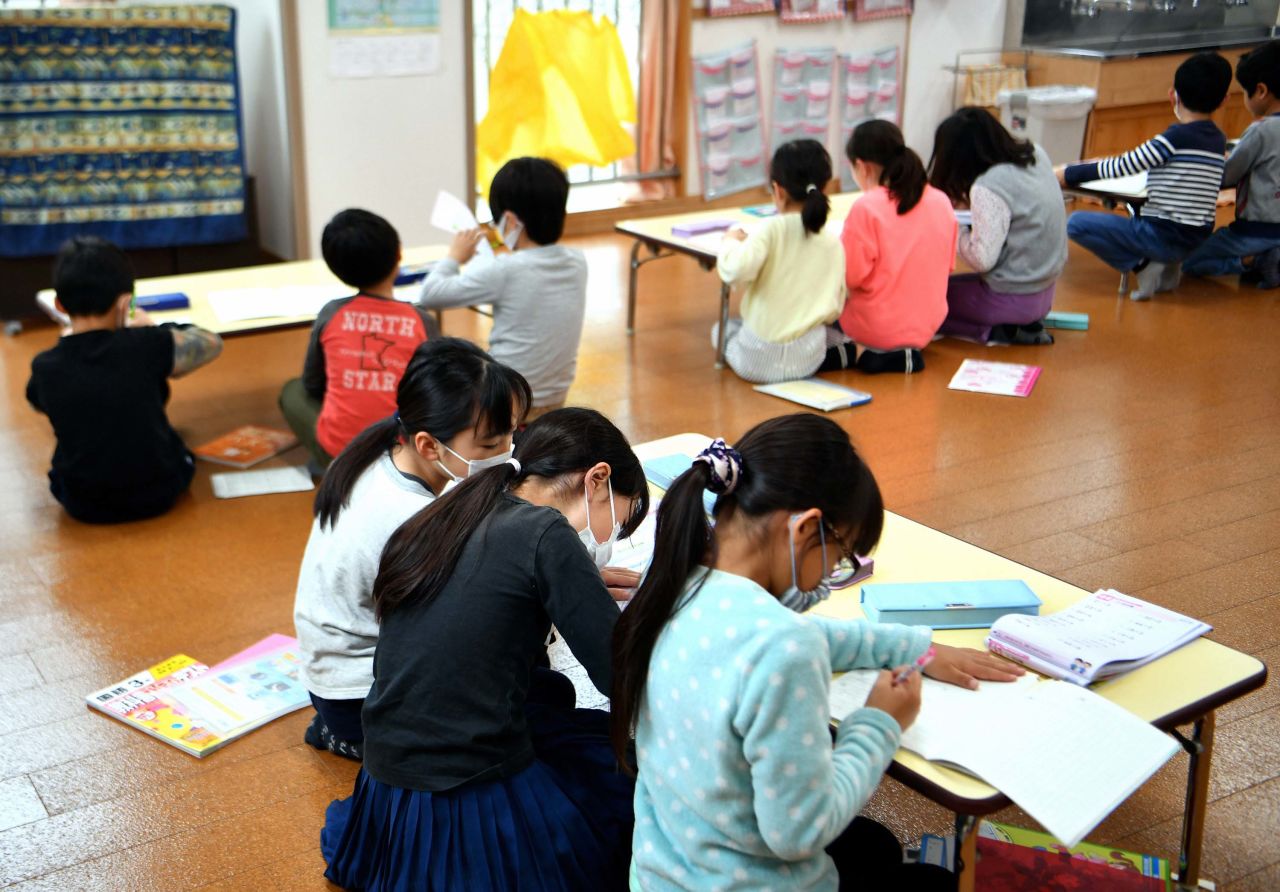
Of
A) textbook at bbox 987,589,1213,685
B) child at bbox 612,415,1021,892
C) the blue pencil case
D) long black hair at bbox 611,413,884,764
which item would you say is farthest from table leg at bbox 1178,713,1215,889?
the blue pencil case

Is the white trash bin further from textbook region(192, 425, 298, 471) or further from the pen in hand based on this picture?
the pen in hand

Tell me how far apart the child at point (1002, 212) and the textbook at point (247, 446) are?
2770 millimetres

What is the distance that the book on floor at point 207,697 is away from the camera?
2633 millimetres

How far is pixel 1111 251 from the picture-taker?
5930 millimetres

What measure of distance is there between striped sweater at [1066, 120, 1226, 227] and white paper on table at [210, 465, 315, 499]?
12.9 feet

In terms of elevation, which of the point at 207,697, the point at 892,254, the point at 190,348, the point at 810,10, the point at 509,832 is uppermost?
the point at 810,10

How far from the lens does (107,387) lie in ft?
11.4

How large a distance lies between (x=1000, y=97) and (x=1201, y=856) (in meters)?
6.24

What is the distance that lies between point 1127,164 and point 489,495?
4.76 meters

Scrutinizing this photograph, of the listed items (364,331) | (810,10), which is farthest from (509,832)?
(810,10)

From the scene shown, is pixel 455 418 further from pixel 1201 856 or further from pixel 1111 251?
pixel 1111 251

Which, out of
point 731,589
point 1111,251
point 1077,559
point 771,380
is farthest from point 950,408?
point 731,589

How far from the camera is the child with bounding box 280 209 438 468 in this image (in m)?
3.47

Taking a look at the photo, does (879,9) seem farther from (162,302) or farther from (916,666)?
(916,666)
